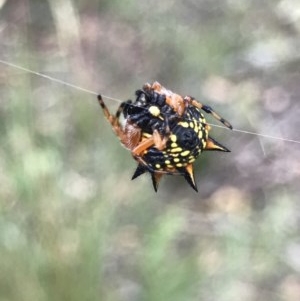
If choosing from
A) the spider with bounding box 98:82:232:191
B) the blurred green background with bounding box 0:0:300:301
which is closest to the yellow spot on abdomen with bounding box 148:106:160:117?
the spider with bounding box 98:82:232:191

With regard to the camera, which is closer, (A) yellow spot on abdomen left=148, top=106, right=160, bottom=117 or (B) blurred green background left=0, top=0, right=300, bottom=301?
(A) yellow spot on abdomen left=148, top=106, right=160, bottom=117

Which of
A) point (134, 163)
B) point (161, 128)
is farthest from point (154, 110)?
point (134, 163)

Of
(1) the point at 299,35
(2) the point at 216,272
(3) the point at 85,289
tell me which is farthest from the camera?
(1) the point at 299,35

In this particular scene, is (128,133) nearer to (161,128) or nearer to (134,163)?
(161,128)

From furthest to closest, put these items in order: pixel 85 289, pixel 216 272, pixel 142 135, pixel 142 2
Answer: pixel 142 2 < pixel 216 272 < pixel 85 289 < pixel 142 135

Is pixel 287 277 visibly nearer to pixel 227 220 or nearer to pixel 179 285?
pixel 227 220

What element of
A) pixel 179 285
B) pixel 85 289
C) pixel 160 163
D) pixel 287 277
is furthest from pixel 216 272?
pixel 160 163

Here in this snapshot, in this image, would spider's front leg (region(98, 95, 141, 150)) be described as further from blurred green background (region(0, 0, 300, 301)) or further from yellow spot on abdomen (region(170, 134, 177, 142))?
blurred green background (region(0, 0, 300, 301))
